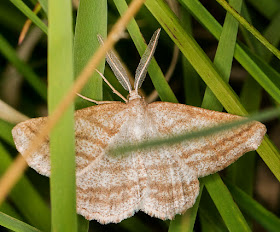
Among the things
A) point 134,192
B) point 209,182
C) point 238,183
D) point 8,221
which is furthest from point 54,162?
point 238,183

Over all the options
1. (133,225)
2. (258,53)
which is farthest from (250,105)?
(133,225)

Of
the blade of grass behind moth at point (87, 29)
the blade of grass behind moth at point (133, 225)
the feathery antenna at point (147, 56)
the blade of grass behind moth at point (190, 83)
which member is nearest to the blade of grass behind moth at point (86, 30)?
the blade of grass behind moth at point (87, 29)

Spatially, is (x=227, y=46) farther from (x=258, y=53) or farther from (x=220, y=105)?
(x=258, y=53)

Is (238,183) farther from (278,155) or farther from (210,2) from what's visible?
(210,2)

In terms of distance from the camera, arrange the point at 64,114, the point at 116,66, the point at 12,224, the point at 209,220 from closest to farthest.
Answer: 1. the point at 64,114
2. the point at 12,224
3. the point at 116,66
4. the point at 209,220

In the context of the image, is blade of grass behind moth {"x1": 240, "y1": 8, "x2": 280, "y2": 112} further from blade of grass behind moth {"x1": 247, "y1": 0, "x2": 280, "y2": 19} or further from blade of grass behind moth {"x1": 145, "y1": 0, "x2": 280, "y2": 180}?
blade of grass behind moth {"x1": 145, "y1": 0, "x2": 280, "y2": 180}

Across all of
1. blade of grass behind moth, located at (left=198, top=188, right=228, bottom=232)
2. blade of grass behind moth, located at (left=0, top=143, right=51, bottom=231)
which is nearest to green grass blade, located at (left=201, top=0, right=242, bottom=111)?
blade of grass behind moth, located at (left=198, top=188, right=228, bottom=232)

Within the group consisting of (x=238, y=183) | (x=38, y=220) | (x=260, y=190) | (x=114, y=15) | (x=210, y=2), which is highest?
(x=210, y=2)
